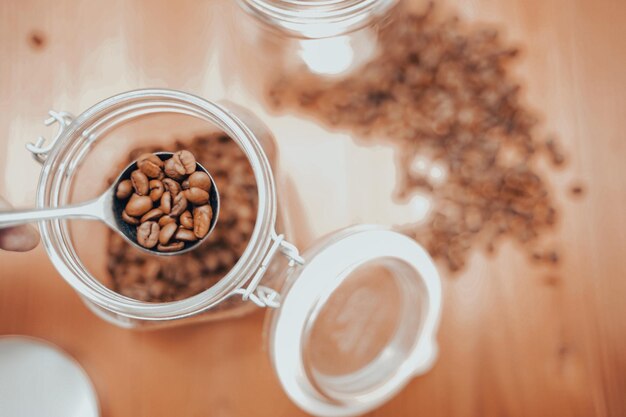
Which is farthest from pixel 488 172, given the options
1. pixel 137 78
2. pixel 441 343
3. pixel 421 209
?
pixel 137 78

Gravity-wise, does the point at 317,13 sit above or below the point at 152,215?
above

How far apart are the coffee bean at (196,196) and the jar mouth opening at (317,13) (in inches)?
7.3

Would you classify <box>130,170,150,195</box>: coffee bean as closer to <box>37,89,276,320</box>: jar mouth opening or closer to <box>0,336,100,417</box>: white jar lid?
<box>37,89,276,320</box>: jar mouth opening

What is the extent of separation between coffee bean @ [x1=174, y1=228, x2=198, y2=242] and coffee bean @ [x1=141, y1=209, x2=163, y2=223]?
2 centimetres

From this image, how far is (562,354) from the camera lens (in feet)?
1.92

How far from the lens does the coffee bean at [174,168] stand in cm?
45

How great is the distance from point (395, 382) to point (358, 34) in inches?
13.6

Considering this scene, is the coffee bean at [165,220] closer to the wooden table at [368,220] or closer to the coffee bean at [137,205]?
the coffee bean at [137,205]

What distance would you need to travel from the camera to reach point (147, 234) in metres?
0.44

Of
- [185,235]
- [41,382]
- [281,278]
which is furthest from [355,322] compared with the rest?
[41,382]

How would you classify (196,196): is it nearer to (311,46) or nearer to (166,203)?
(166,203)

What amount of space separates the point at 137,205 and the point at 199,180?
5 cm

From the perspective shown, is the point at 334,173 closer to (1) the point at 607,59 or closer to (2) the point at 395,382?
(2) the point at 395,382

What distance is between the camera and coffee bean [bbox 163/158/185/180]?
17.7 inches
